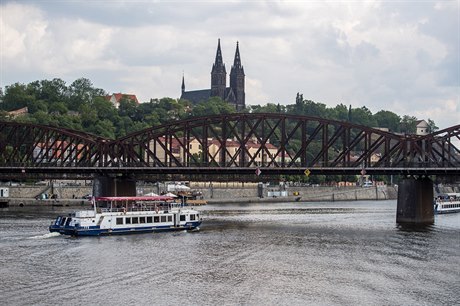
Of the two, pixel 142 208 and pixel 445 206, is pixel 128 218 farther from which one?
pixel 445 206

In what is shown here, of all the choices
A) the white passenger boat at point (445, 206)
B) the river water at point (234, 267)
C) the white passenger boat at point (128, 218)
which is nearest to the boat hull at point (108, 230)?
the white passenger boat at point (128, 218)

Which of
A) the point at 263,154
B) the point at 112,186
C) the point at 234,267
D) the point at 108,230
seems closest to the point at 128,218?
the point at 108,230

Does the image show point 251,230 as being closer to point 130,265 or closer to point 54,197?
point 130,265

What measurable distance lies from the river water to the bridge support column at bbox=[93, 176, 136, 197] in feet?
83.1

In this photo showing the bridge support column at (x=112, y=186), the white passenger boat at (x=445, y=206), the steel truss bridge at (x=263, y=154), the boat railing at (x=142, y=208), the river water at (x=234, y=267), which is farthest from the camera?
the white passenger boat at (x=445, y=206)

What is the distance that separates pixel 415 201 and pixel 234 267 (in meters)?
55.7

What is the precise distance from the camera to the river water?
67500mm

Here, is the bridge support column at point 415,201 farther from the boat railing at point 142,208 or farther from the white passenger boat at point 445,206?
the white passenger boat at point 445,206

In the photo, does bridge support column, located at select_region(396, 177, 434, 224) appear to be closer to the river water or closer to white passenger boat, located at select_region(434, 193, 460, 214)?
the river water

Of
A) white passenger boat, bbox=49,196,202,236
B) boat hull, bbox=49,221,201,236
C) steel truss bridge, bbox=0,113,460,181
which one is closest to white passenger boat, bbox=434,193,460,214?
steel truss bridge, bbox=0,113,460,181

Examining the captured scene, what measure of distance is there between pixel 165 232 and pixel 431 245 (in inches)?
1325

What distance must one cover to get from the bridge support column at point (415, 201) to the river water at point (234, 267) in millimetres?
9680

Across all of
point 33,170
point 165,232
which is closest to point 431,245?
point 165,232

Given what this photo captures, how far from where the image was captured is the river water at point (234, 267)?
67.5m
